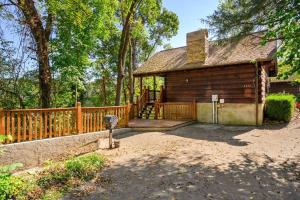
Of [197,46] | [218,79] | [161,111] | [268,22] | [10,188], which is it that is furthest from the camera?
[161,111]

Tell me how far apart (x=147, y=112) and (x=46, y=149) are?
8.83 m

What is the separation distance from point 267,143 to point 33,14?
9732 millimetres

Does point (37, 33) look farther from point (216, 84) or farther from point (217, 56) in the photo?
point (217, 56)

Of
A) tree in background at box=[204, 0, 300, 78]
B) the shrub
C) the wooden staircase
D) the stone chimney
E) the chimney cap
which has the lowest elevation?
the shrub

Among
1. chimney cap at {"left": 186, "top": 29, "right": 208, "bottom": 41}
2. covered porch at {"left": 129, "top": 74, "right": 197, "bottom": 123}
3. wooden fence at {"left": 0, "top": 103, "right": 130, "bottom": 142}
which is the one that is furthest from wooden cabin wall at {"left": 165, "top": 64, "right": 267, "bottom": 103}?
wooden fence at {"left": 0, "top": 103, "right": 130, "bottom": 142}

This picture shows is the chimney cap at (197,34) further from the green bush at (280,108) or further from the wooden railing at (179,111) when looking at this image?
the green bush at (280,108)

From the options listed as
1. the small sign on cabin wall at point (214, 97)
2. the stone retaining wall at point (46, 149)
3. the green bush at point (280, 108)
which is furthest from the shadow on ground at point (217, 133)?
the small sign on cabin wall at point (214, 97)

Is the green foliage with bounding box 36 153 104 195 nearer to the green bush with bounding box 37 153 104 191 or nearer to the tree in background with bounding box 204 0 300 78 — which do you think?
the green bush with bounding box 37 153 104 191

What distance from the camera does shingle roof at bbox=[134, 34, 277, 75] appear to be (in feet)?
36.8

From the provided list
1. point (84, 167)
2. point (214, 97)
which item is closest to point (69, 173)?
point (84, 167)

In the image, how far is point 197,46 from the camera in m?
15.0

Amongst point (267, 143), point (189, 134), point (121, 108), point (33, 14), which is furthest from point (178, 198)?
point (33, 14)

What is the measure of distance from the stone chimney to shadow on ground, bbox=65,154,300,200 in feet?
29.4

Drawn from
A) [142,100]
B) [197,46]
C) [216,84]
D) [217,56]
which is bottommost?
[142,100]
